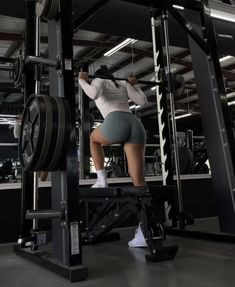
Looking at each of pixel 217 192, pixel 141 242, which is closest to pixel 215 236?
pixel 217 192

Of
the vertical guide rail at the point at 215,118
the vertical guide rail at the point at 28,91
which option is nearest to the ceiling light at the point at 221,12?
the vertical guide rail at the point at 215,118

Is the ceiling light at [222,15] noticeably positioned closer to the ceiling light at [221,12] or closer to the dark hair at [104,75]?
the ceiling light at [221,12]

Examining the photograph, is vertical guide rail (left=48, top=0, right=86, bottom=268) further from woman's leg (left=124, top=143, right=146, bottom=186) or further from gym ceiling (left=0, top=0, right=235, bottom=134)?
gym ceiling (left=0, top=0, right=235, bottom=134)

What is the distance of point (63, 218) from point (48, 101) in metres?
0.69

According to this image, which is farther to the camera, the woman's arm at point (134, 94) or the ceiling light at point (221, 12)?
the ceiling light at point (221, 12)

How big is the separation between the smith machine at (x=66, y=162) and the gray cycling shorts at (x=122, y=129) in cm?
43

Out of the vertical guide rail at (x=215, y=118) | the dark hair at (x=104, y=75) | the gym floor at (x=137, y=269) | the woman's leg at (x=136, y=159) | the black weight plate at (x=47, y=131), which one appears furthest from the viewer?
the vertical guide rail at (x=215, y=118)

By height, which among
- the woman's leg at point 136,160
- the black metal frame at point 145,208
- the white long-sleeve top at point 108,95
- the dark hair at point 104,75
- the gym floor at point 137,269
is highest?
the dark hair at point 104,75

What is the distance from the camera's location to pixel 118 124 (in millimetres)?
2629

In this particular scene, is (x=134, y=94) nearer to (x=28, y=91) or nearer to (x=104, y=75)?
(x=104, y=75)

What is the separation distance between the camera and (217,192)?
3.12 meters

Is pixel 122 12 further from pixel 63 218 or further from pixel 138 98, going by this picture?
pixel 63 218

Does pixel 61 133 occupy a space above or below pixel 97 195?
above

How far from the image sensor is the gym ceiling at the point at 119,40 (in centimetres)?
398
